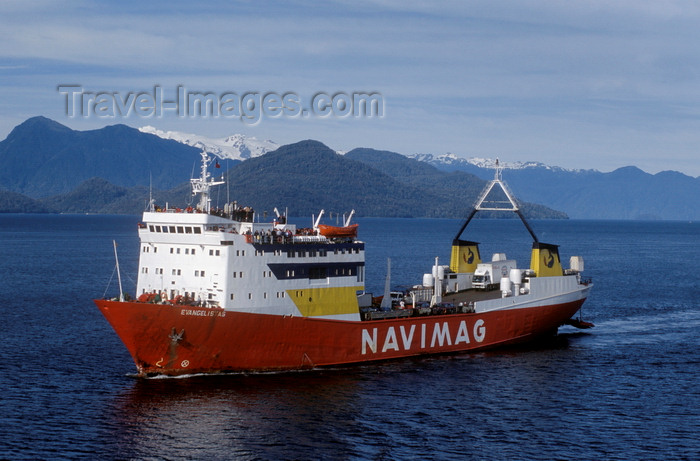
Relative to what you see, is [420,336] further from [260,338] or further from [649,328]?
[649,328]

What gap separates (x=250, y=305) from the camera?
39312 millimetres

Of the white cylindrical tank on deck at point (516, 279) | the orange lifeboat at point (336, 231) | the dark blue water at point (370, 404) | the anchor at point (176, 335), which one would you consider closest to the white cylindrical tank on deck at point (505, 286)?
the white cylindrical tank on deck at point (516, 279)

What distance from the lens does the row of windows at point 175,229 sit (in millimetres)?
39659

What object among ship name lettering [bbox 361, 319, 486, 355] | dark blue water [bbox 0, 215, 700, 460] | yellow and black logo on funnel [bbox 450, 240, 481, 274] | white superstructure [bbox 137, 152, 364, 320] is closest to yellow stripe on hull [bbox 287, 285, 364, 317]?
white superstructure [bbox 137, 152, 364, 320]

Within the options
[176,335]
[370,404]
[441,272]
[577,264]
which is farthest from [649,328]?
[176,335]

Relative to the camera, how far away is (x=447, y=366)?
1751 inches

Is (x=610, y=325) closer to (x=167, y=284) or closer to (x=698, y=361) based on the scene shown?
(x=698, y=361)

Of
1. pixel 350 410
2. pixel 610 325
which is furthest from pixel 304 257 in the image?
pixel 610 325

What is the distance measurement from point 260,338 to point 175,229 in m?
6.98

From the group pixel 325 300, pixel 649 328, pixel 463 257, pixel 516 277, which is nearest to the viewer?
pixel 325 300

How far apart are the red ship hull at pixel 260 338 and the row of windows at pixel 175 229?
4307 mm

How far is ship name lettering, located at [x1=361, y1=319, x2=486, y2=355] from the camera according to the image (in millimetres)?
43844

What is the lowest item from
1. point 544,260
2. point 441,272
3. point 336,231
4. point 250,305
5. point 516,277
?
point 250,305

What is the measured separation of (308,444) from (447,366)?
15.0 metres
